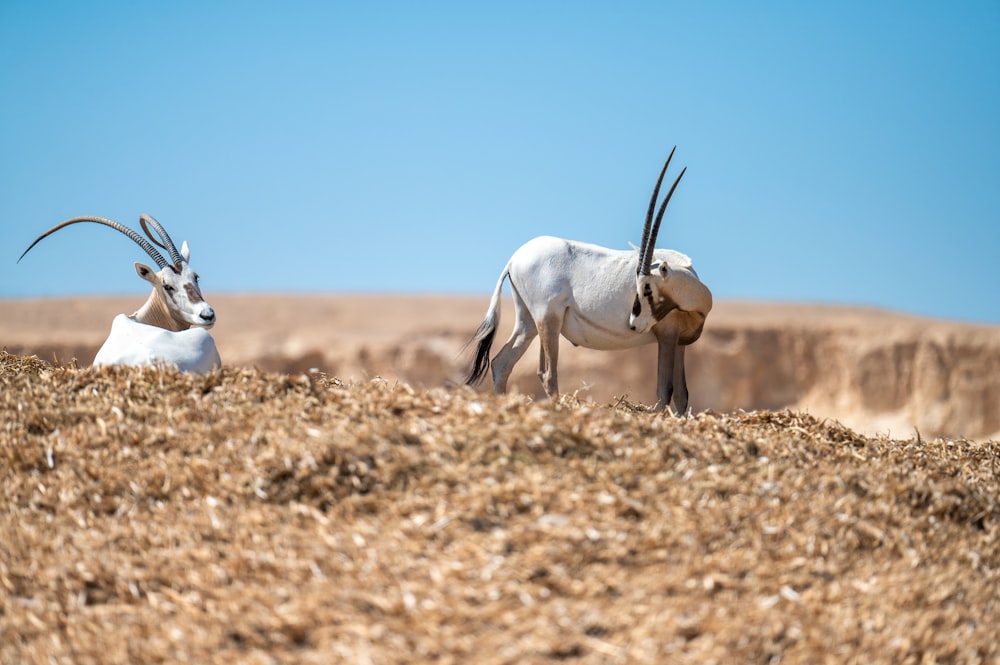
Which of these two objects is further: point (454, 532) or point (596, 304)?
point (596, 304)

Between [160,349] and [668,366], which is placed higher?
[160,349]

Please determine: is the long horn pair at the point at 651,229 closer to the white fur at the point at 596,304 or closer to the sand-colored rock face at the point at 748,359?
the white fur at the point at 596,304

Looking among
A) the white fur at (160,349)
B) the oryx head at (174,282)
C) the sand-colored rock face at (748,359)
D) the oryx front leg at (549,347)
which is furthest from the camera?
the sand-colored rock face at (748,359)

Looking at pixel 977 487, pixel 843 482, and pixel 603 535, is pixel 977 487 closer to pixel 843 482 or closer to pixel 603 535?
pixel 843 482

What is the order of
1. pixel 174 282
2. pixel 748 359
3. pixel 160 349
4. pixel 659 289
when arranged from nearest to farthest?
pixel 160 349 < pixel 174 282 < pixel 659 289 < pixel 748 359

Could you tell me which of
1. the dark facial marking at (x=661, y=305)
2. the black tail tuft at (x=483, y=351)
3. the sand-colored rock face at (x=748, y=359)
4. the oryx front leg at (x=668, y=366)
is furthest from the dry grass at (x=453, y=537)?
the sand-colored rock face at (x=748, y=359)

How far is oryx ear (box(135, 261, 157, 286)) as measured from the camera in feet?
28.0

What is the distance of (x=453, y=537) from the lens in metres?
4.55

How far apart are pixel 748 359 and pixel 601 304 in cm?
2881

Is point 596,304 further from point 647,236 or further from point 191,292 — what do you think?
point 191,292

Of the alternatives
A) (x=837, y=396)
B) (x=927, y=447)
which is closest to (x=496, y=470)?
(x=927, y=447)

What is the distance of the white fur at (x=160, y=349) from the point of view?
23.1 feet

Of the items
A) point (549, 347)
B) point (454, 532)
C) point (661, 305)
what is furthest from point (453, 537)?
point (661, 305)

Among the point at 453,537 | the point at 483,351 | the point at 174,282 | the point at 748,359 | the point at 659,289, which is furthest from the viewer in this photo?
the point at 748,359
